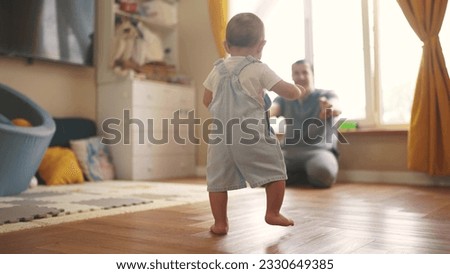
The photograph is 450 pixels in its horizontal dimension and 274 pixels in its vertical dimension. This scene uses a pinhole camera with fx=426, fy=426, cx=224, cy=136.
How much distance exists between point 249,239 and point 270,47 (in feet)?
8.65

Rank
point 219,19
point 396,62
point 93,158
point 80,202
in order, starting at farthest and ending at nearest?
point 219,19, point 93,158, point 396,62, point 80,202

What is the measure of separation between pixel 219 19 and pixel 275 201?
8.05 feet

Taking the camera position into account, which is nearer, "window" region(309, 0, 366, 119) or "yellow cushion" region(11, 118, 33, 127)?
"yellow cushion" region(11, 118, 33, 127)

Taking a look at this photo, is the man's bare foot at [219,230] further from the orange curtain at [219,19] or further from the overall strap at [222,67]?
the orange curtain at [219,19]

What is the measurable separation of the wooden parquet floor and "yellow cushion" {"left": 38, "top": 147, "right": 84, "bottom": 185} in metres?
1.37

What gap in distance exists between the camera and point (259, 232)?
50.6 inches

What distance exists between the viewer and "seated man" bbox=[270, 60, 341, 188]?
2.79 m

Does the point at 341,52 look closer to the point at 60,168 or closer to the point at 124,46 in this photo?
the point at 124,46

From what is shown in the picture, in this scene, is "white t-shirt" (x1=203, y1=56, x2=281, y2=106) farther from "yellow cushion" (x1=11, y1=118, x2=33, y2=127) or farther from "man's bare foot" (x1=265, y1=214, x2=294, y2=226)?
"yellow cushion" (x1=11, y1=118, x2=33, y2=127)

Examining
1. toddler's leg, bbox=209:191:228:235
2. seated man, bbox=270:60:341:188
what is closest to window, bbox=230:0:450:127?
seated man, bbox=270:60:341:188

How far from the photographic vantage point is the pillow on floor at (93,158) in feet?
10.2

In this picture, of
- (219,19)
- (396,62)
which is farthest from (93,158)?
(396,62)
